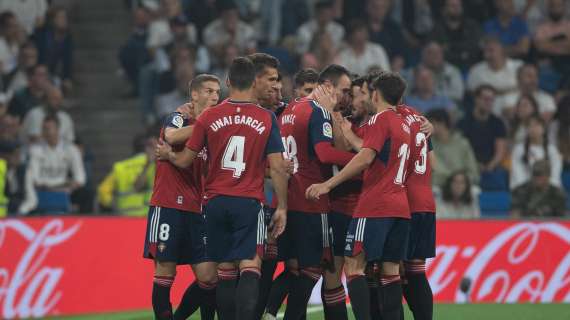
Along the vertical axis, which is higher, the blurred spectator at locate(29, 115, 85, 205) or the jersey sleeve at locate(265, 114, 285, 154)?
the jersey sleeve at locate(265, 114, 285, 154)

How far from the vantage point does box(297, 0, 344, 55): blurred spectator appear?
59.9 ft

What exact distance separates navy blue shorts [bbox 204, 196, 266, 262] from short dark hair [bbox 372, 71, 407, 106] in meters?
1.33

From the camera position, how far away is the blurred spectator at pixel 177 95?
1748 cm

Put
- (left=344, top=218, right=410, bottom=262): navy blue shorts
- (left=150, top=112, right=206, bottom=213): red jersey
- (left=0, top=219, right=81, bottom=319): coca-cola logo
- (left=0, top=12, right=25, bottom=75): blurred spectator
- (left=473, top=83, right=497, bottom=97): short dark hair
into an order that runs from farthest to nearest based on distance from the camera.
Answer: (left=0, top=12, right=25, bottom=75): blurred spectator → (left=473, top=83, right=497, bottom=97): short dark hair → (left=0, top=219, right=81, bottom=319): coca-cola logo → (left=150, top=112, right=206, bottom=213): red jersey → (left=344, top=218, right=410, bottom=262): navy blue shorts

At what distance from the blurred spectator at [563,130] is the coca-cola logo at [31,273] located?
263 inches

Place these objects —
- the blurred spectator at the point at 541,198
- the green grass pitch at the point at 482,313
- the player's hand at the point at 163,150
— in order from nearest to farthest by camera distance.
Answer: the player's hand at the point at 163,150
the green grass pitch at the point at 482,313
the blurred spectator at the point at 541,198

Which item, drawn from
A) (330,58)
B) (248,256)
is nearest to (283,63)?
(330,58)

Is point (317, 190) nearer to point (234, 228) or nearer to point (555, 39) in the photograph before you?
point (234, 228)

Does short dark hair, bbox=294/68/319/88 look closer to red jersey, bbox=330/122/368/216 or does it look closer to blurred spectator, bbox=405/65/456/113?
red jersey, bbox=330/122/368/216

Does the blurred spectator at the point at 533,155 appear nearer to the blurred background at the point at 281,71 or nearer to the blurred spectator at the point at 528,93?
the blurred background at the point at 281,71

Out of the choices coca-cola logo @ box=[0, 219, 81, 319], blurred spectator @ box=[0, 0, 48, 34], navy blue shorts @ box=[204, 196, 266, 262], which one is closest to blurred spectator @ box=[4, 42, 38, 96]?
blurred spectator @ box=[0, 0, 48, 34]

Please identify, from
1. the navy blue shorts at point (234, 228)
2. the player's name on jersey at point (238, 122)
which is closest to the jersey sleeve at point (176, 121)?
the player's name on jersey at point (238, 122)

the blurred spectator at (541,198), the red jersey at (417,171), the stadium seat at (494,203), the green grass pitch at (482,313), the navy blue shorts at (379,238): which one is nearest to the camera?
the navy blue shorts at (379,238)

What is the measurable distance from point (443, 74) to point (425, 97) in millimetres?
758
